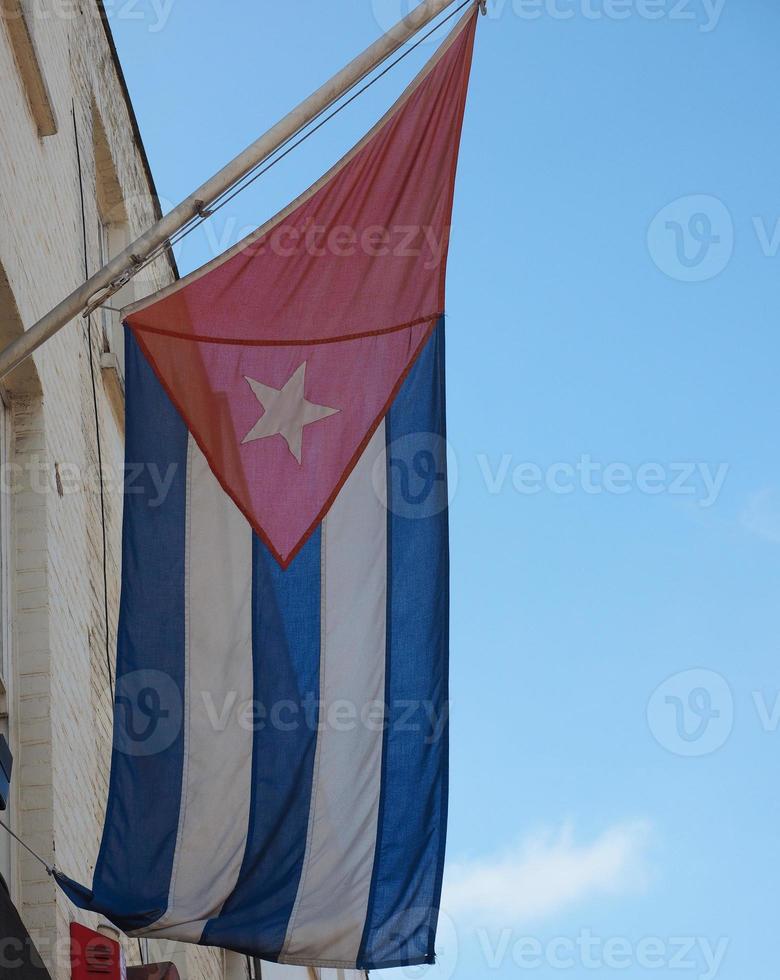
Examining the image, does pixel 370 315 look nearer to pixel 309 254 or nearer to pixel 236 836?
pixel 309 254

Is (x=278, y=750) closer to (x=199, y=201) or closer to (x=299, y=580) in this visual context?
(x=299, y=580)

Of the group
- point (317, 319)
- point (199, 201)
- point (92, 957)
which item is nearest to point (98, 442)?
point (317, 319)

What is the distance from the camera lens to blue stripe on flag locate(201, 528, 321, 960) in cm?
556

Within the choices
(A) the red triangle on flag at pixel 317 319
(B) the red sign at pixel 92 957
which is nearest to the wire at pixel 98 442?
(B) the red sign at pixel 92 957

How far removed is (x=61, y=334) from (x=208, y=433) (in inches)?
118


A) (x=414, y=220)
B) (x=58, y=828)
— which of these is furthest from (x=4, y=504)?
(x=414, y=220)

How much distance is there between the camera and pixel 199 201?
6137mm

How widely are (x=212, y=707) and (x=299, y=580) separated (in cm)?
60

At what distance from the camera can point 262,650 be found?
5988 mm

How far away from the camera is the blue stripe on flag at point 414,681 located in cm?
570

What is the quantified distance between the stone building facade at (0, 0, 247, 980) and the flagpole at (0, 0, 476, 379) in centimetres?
136

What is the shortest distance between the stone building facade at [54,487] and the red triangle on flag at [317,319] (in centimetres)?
153

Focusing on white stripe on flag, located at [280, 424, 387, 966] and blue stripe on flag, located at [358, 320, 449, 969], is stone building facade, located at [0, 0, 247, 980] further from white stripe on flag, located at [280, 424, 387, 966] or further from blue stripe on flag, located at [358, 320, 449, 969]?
blue stripe on flag, located at [358, 320, 449, 969]

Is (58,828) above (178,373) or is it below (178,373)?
below
